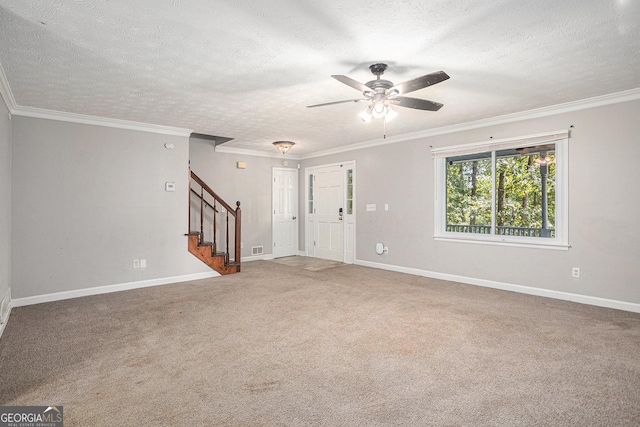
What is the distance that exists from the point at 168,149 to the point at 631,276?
641 centimetres

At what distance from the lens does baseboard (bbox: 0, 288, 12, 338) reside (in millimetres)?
3451

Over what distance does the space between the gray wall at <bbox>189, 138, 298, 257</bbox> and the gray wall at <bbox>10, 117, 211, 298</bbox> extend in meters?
1.30

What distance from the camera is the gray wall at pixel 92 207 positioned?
439cm

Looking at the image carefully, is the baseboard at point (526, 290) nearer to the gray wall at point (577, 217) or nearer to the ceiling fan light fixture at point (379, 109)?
the gray wall at point (577, 217)

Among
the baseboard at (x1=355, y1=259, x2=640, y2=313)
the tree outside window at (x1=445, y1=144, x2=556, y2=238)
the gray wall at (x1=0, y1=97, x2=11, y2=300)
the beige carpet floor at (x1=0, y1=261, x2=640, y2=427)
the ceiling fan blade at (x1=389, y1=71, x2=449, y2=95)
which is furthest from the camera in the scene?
the tree outside window at (x1=445, y1=144, x2=556, y2=238)

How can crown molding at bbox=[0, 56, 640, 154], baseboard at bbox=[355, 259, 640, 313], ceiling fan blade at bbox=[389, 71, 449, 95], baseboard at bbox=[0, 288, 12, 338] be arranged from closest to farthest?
ceiling fan blade at bbox=[389, 71, 449, 95]
baseboard at bbox=[0, 288, 12, 338]
crown molding at bbox=[0, 56, 640, 154]
baseboard at bbox=[355, 259, 640, 313]

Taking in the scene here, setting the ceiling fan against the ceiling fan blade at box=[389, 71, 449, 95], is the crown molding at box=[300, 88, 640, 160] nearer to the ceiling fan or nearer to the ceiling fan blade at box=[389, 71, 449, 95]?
the ceiling fan

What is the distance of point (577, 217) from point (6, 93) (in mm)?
6718

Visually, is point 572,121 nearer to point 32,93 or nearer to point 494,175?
point 494,175

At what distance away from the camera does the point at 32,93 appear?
376cm

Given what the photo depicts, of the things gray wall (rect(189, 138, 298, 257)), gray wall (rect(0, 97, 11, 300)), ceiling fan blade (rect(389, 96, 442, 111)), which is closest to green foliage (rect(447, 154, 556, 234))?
ceiling fan blade (rect(389, 96, 442, 111))

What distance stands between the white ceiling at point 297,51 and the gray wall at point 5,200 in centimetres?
37

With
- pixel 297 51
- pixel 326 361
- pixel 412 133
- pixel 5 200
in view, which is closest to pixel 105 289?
pixel 5 200

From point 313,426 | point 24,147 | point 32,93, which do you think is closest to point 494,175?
point 313,426
